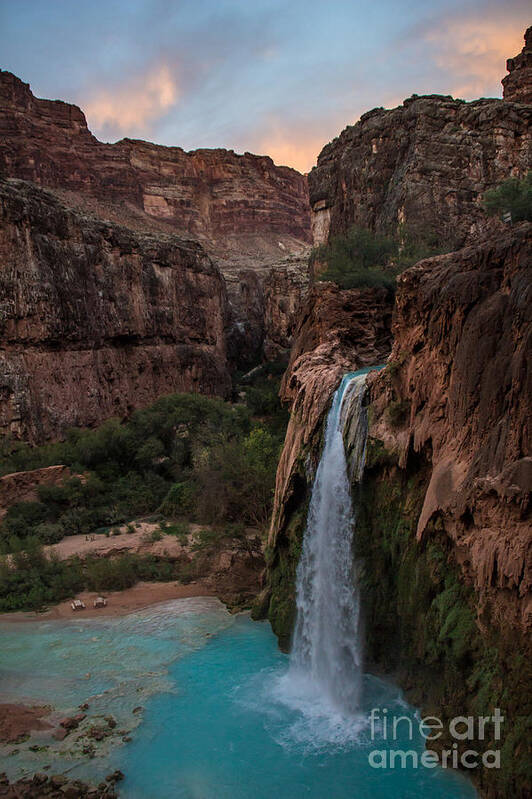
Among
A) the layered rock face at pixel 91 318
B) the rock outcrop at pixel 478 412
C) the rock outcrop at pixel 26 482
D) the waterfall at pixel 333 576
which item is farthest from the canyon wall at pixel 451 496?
the layered rock face at pixel 91 318

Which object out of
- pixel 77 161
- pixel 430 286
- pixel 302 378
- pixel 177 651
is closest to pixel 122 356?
pixel 302 378

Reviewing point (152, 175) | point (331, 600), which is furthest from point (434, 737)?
point (152, 175)

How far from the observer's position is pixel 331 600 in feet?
33.8

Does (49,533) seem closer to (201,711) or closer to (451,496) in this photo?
(201,711)

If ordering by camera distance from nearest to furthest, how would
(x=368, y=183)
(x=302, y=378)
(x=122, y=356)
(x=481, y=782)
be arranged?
(x=481, y=782), (x=302, y=378), (x=368, y=183), (x=122, y=356)

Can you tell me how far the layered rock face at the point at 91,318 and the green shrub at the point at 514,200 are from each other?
20.5 m

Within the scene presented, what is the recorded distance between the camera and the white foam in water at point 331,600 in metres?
9.22

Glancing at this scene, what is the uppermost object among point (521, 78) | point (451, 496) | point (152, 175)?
point (152, 175)

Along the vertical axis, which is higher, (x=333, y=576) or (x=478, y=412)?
(x=478, y=412)

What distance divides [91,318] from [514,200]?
890 inches

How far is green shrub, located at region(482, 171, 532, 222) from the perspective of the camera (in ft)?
48.4

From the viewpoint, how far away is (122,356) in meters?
33.6

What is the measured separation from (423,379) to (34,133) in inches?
2548

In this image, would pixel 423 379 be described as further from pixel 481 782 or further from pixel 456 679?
pixel 481 782
